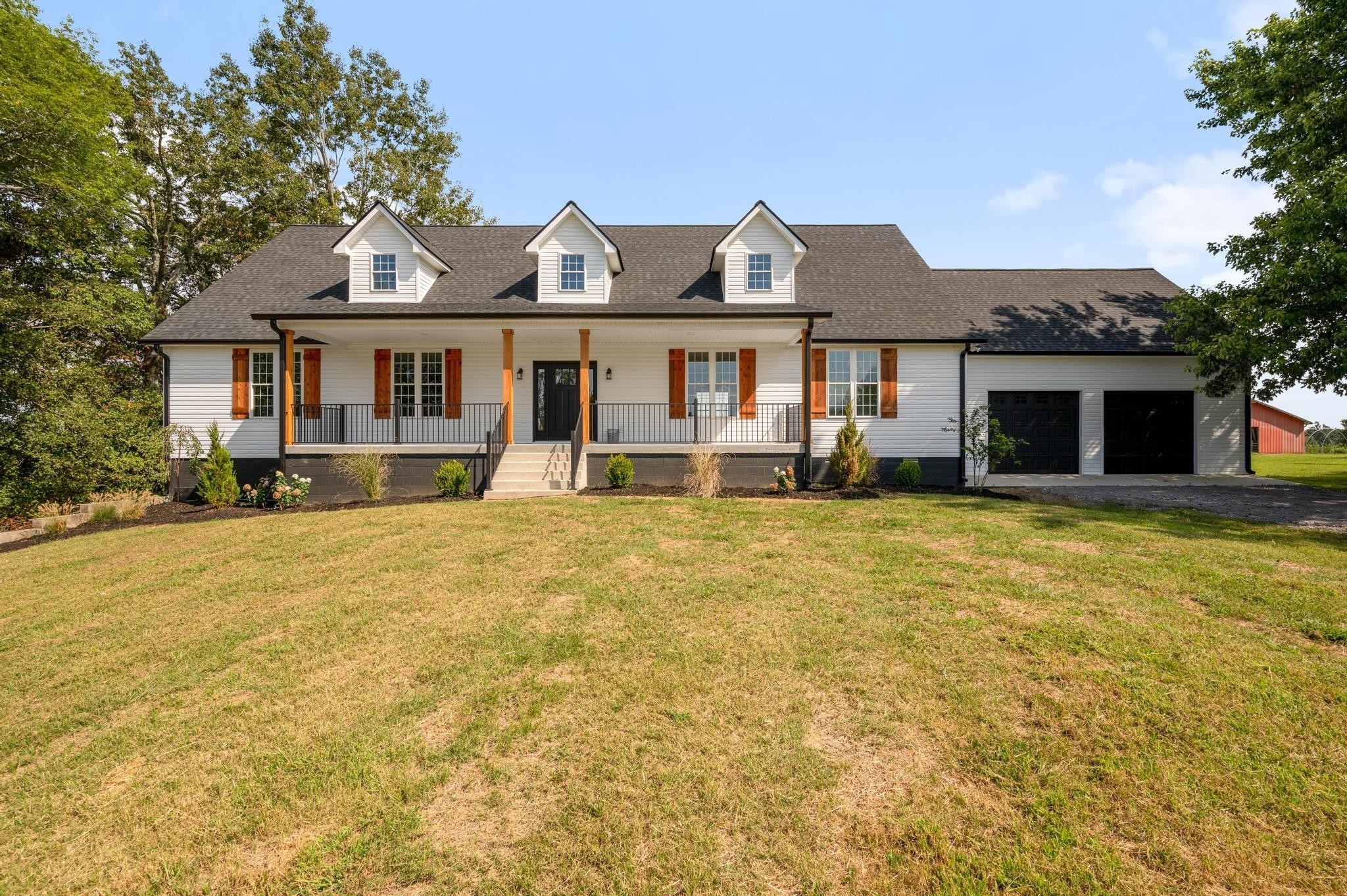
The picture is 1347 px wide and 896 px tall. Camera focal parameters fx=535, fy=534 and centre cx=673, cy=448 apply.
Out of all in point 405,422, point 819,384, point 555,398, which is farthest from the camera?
point 555,398

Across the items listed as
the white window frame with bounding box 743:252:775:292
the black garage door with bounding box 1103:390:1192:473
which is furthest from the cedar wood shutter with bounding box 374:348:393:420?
the black garage door with bounding box 1103:390:1192:473

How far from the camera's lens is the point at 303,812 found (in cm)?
286

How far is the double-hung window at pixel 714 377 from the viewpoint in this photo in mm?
14625

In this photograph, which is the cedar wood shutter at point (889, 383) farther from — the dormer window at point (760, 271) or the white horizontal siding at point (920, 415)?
the dormer window at point (760, 271)

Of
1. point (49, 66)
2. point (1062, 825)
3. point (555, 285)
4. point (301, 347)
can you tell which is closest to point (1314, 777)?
Answer: point (1062, 825)

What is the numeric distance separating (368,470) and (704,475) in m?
7.42

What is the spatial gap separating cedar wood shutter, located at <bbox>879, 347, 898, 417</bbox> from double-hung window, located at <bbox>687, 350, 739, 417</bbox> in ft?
Result: 12.8

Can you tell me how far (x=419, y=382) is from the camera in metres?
14.6

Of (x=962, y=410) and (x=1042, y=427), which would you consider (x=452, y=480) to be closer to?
(x=962, y=410)

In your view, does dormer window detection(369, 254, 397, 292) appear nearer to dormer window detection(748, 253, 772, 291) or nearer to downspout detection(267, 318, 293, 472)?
downspout detection(267, 318, 293, 472)

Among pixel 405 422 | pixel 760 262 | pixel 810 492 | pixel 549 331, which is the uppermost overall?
pixel 760 262

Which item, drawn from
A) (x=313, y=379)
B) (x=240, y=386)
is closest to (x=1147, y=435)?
(x=313, y=379)

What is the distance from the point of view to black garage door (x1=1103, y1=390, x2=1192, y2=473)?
15531mm

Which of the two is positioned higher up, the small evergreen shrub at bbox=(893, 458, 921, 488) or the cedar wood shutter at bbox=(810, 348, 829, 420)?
the cedar wood shutter at bbox=(810, 348, 829, 420)
